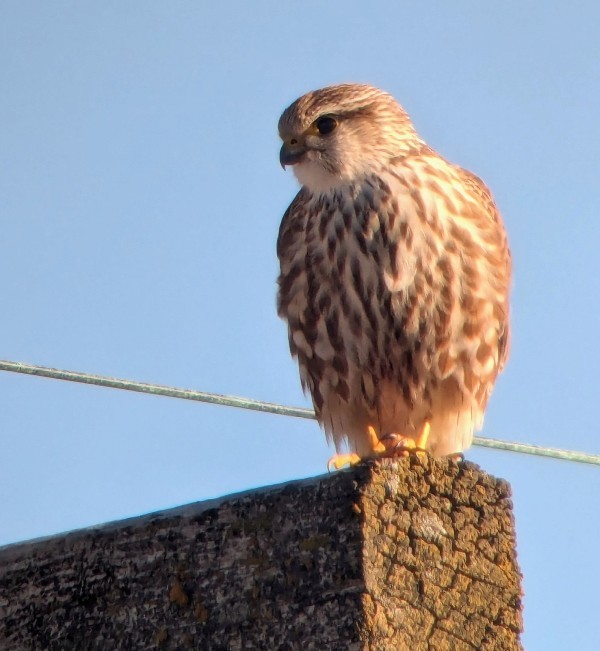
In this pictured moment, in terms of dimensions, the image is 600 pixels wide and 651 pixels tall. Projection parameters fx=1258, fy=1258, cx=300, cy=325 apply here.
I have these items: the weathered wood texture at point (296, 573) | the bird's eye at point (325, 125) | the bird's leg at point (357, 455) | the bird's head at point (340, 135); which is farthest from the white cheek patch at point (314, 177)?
the weathered wood texture at point (296, 573)

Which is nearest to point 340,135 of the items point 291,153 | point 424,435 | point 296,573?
point 291,153

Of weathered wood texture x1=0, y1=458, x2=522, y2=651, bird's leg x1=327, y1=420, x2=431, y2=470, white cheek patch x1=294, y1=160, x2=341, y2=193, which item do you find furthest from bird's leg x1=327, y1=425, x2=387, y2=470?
weathered wood texture x1=0, y1=458, x2=522, y2=651

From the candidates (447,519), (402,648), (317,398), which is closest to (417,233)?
(317,398)

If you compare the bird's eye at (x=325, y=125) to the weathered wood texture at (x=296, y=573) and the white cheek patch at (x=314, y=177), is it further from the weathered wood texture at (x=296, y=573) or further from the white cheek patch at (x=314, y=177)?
the weathered wood texture at (x=296, y=573)

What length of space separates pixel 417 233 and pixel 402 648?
2553mm

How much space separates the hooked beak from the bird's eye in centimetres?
11

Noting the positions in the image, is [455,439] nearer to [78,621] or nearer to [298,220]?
[298,220]

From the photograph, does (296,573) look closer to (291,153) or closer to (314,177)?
(314,177)

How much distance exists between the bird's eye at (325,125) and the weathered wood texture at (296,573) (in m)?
2.85

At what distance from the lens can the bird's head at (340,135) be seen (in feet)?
15.5

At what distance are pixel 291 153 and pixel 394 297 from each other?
3.05 feet

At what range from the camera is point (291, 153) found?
4.83 meters

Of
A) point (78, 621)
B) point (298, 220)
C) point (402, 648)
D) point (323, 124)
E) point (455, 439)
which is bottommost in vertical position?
point (402, 648)

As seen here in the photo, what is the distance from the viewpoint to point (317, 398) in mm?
4523
